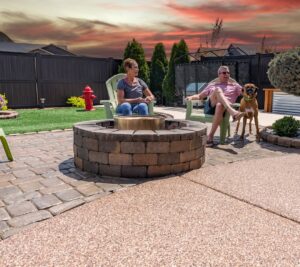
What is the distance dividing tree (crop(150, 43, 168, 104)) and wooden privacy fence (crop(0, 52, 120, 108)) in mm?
1914

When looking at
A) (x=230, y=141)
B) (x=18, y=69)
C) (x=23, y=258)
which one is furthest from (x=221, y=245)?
(x=18, y=69)

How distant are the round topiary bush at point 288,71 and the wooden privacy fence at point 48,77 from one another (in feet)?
30.3

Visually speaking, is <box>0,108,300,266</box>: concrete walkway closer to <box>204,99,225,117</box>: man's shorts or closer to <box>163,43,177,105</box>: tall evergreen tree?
<box>204,99,225,117</box>: man's shorts

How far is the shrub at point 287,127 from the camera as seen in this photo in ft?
16.2

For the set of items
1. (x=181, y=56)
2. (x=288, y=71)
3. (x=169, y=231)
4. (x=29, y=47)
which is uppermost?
(x=29, y=47)

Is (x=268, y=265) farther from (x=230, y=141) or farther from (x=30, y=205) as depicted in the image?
(x=230, y=141)

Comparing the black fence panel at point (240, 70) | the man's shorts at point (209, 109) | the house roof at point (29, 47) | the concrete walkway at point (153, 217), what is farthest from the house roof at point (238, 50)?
the concrete walkway at point (153, 217)

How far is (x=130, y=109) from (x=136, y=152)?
1.71 meters

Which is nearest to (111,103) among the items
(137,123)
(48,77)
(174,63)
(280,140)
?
(137,123)

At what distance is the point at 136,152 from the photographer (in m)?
3.04

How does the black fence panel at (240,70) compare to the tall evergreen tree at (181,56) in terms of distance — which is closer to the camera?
the black fence panel at (240,70)

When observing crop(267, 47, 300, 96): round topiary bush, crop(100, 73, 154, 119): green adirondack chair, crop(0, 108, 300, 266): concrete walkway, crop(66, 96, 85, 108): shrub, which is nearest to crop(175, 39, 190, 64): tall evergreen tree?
crop(66, 96, 85, 108): shrub

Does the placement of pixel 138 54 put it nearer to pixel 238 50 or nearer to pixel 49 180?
pixel 49 180

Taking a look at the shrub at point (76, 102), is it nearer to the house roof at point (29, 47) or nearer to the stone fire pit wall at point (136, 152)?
the stone fire pit wall at point (136, 152)
